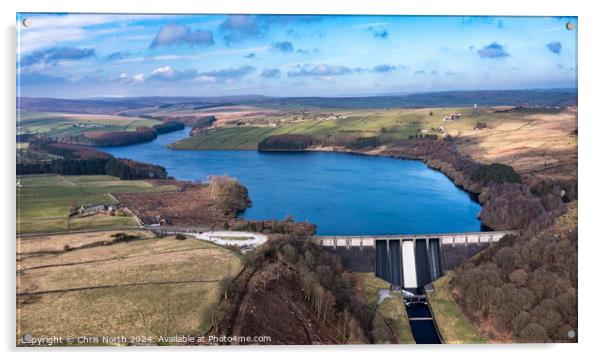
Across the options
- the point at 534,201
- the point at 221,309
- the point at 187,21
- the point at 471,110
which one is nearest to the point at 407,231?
the point at 534,201

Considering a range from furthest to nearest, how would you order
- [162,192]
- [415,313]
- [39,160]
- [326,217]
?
[326,217]
[162,192]
[415,313]
[39,160]

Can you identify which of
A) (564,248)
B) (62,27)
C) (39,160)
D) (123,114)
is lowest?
(564,248)

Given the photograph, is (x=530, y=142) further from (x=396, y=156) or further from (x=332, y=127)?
A: (x=332, y=127)

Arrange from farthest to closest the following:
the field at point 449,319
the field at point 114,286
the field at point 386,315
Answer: the field at point 449,319 → the field at point 386,315 → the field at point 114,286

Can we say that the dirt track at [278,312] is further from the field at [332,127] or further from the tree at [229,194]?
the field at [332,127]

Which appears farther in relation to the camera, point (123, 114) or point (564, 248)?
point (123, 114)

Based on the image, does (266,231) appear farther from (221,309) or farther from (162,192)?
(221,309)

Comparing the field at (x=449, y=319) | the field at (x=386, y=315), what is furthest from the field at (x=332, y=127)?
the field at (x=449, y=319)
